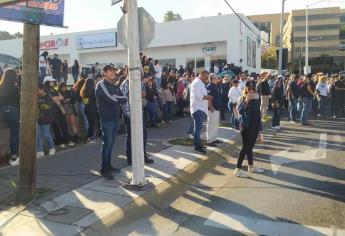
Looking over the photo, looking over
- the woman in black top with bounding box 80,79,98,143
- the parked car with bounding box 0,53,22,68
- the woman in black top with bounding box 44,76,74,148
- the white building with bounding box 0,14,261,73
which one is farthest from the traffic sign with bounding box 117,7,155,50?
the white building with bounding box 0,14,261,73

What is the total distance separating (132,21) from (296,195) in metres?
3.73

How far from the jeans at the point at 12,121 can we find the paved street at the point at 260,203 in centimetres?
353

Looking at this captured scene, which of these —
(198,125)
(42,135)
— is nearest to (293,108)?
(198,125)

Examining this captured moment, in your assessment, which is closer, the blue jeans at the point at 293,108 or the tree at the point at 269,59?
the blue jeans at the point at 293,108

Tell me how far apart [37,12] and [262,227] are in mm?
4345

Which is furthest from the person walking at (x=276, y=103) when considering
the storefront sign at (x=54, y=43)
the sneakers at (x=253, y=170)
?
the storefront sign at (x=54, y=43)

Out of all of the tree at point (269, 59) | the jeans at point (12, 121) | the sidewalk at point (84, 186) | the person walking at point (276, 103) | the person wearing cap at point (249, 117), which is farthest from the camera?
the tree at point (269, 59)

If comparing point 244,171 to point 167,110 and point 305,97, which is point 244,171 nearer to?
point 167,110

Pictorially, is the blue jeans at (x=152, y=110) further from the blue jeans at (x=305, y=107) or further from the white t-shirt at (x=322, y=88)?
the white t-shirt at (x=322, y=88)


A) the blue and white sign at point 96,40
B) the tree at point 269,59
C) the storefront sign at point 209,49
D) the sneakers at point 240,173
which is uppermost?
the tree at point 269,59

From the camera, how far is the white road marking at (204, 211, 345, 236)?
600 centimetres

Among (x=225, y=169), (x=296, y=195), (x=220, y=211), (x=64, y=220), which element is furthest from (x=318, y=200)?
(x=64, y=220)

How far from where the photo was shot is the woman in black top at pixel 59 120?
37.6 feet

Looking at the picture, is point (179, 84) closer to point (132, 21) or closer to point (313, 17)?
point (132, 21)
